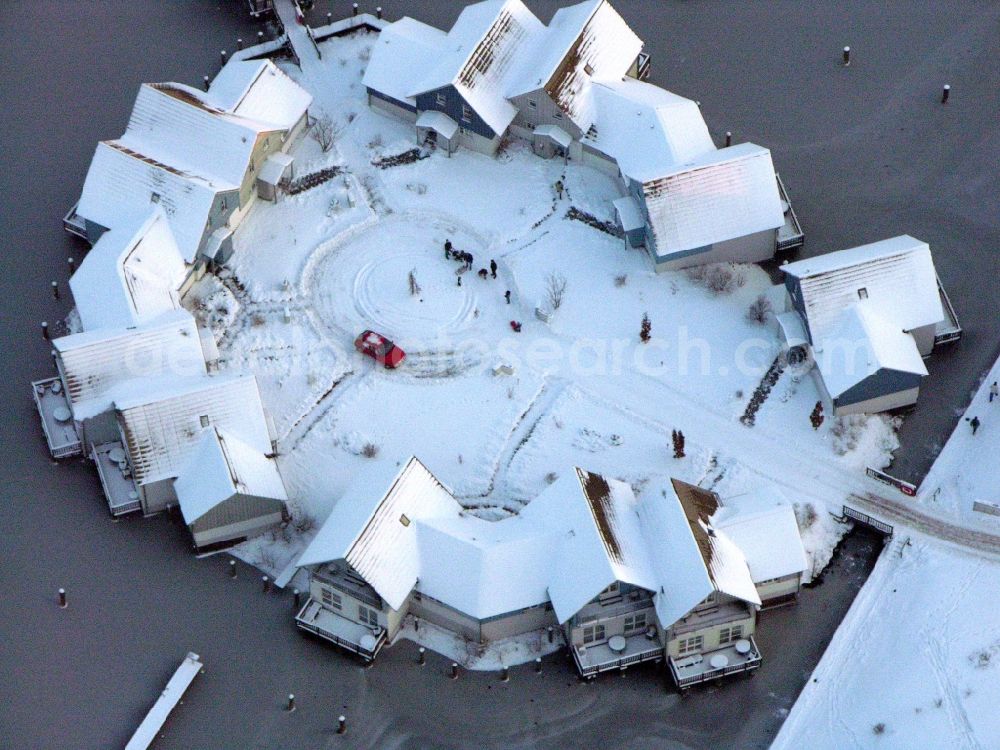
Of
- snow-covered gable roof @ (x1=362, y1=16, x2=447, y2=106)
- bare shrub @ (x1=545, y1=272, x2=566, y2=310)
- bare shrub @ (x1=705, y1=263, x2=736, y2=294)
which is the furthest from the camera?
snow-covered gable roof @ (x1=362, y1=16, x2=447, y2=106)

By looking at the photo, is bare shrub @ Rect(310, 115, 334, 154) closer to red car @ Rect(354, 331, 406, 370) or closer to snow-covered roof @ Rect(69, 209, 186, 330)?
snow-covered roof @ Rect(69, 209, 186, 330)

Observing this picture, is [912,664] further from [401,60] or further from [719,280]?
[401,60]

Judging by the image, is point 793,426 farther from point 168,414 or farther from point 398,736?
point 168,414

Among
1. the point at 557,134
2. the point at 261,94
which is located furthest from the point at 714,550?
the point at 261,94

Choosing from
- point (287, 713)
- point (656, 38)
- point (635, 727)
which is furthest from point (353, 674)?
point (656, 38)

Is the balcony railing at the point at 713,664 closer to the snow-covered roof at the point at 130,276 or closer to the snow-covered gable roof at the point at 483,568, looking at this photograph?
the snow-covered gable roof at the point at 483,568

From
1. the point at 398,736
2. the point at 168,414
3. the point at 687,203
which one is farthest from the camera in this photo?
the point at 687,203

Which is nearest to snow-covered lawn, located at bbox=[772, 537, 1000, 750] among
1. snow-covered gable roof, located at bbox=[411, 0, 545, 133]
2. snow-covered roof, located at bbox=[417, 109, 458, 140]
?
snow-covered gable roof, located at bbox=[411, 0, 545, 133]
